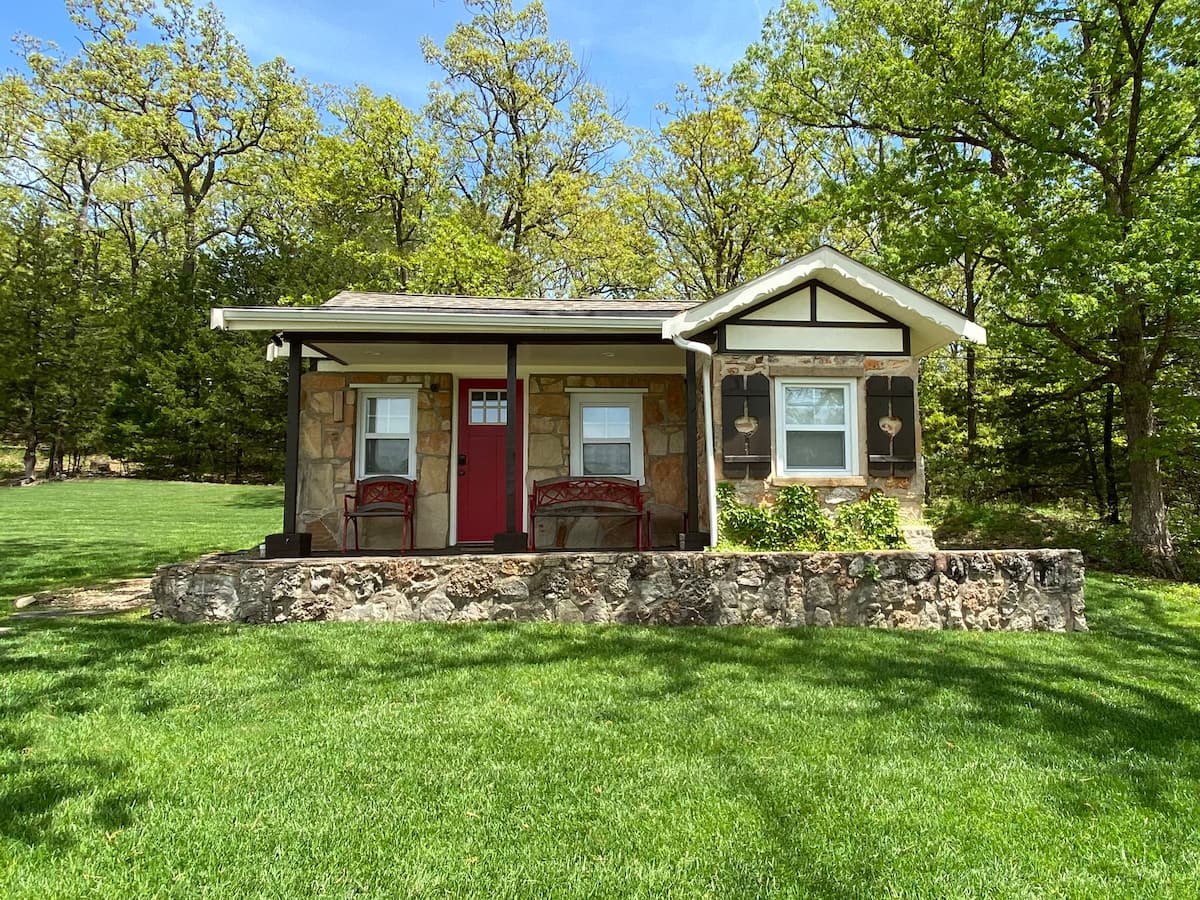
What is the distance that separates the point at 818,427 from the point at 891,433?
2.44 ft

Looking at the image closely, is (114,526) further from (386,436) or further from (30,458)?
(30,458)

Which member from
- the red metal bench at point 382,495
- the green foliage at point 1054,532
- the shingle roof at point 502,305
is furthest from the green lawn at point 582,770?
the green foliage at point 1054,532

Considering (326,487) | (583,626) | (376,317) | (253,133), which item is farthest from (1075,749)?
(253,133)

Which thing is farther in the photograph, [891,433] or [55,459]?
[55,459]

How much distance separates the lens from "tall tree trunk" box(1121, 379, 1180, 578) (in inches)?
399

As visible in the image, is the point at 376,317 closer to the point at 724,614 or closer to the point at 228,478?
the point at 724,614

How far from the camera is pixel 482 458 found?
899 centimetres

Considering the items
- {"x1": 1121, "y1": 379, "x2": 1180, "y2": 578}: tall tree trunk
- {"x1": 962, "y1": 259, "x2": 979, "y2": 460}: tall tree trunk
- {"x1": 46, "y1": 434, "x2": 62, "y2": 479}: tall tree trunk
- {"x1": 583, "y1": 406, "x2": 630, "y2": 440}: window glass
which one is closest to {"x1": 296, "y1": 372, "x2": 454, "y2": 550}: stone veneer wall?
{"x1": 583, "y1": 406, "x2": 630, "y2": 440}: window glass

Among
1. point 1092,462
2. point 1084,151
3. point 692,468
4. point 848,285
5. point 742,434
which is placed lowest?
point 692,468

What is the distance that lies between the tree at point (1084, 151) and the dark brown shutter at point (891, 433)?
3456 millimetres

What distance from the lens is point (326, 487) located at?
339 inches

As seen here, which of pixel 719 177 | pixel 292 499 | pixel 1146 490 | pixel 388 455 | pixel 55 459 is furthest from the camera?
pixel 55 459

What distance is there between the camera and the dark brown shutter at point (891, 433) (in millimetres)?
7336

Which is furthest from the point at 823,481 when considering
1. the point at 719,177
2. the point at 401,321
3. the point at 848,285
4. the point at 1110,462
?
the point at 719,177
